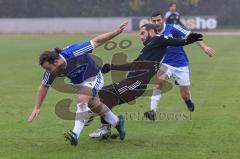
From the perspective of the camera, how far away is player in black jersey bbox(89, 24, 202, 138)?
32.3ft

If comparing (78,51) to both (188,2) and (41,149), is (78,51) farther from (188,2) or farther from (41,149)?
(188,2)

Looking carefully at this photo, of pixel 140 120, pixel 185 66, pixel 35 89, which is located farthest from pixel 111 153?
pixel 35 89

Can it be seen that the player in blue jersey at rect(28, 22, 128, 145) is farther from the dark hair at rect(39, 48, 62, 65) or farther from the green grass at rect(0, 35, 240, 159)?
the green grass at rect(0, 35, 240, 159)

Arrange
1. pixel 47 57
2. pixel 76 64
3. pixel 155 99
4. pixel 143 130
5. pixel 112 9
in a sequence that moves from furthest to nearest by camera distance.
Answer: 1. pixel 112 9
2. pixel 155 99
3. pixel 143 130
4. pixel 76 64
5. pixel 47 57

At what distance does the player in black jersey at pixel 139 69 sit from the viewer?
388 inches

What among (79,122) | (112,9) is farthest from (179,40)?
(112,9)

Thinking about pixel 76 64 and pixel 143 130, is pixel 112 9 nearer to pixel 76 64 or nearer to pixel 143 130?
pixel 143 130

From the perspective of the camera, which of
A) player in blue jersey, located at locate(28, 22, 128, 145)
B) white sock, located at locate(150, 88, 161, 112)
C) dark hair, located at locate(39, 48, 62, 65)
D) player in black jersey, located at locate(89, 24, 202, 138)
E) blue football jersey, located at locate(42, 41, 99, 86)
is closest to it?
dark hair, located at locate(39, 48, 62, 65)

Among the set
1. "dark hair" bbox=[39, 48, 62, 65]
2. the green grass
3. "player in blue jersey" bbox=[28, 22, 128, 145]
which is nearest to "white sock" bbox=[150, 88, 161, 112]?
the green grass

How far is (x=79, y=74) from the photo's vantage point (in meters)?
9.22

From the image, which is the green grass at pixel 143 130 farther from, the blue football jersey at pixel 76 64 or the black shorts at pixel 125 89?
the blue football jersey at pixel 76 64

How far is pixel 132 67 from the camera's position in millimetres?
10180

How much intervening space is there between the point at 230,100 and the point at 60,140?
19.6ft

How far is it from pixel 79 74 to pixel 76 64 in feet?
0.69
